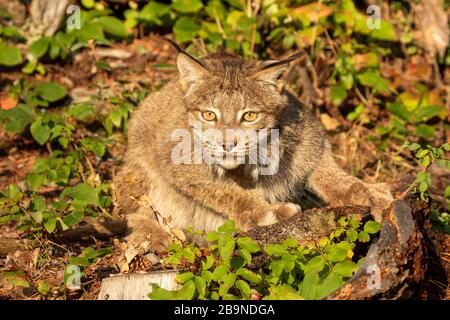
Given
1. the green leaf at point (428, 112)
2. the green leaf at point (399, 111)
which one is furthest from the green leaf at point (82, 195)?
the green leaf at point (428, 112)

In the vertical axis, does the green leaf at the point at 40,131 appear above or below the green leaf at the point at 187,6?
below

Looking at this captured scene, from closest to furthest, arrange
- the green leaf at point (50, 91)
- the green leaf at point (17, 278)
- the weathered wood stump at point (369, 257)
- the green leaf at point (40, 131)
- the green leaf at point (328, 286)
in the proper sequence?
the weathered wood stump at point (369, 257)
the green leaf at point (328, 286)
the green leaf at point (17, 278)
the green leaf at point (40, 131)
the green leaf at point (50, 91)

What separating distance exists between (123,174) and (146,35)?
351cm

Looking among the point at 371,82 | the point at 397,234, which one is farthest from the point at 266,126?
the point at 371,82

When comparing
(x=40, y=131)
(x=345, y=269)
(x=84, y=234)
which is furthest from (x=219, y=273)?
(x=40, y=131)

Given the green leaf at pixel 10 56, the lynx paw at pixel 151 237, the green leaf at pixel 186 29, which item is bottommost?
the lynx paw at pixel 151 237

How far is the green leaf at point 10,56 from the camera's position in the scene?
8343mm

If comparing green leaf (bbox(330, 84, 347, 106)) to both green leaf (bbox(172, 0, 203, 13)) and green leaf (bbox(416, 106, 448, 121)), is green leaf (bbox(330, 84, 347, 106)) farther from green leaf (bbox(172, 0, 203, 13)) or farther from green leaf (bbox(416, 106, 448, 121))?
green leaf (bbox(172, 0, 203, 13))

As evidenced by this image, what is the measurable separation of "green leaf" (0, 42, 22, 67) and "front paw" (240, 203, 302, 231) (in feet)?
15.5

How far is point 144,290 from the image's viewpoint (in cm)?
446

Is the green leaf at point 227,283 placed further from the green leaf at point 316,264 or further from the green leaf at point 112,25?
the green leaf at point 112,25

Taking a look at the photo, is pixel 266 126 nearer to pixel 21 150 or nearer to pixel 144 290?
pixel 144 290

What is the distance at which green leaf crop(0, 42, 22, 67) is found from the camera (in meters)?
8.34

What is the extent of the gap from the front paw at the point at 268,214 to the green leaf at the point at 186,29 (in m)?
3.96
